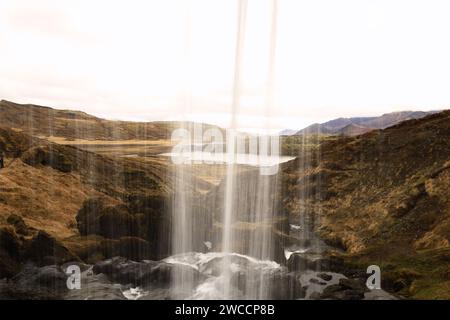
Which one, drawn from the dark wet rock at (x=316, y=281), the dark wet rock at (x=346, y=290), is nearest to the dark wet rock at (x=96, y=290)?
the dark wet rock at (x=316, y=281)

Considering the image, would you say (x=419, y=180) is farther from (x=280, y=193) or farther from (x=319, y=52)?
(x=319, y=52)

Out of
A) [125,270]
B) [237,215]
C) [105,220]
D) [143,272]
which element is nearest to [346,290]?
[237,215]

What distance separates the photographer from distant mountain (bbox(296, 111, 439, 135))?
13930mm

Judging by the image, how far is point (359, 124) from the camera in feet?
46.3

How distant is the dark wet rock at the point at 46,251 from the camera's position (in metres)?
13.2

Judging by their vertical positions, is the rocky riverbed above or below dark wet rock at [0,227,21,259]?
below

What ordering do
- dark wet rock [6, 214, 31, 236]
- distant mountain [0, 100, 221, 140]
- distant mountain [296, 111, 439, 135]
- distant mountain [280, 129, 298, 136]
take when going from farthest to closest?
distant mountain [0, 100, 221, 140] < distant mountain [296, 111, 439, 135] < distant mountain [280, 129, 298, 136] < dark wet rock [6, 214, 31, 236]

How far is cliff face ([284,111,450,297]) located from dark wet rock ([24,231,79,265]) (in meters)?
9.08

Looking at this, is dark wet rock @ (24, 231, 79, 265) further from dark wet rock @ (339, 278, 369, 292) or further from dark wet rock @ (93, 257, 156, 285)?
dark wet rock @ (339, 278, 369, 292)

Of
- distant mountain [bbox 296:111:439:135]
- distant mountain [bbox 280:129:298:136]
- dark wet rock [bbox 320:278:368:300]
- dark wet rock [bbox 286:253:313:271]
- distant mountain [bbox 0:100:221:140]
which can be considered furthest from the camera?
distant mountain [bbox 0:100:221:140]

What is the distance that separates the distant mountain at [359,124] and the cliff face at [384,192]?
0.23m

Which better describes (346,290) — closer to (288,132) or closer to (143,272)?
(288,132)

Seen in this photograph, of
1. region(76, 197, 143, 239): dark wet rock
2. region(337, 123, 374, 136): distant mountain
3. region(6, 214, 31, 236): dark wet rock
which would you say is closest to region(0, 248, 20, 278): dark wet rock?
region(6, 214, 31, 236): dark wet rock

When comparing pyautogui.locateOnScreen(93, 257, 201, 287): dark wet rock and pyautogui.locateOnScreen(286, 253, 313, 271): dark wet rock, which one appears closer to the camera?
pyautogui.locateOnScreen(93, 257, 201, 287): dark wet rock
